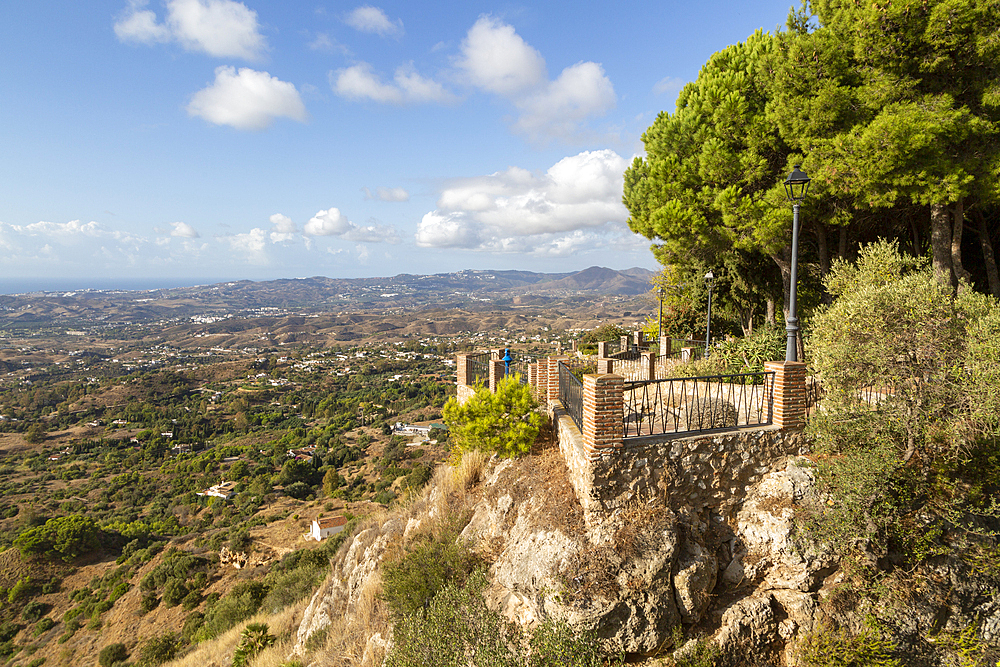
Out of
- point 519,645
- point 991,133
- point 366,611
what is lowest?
point 366,611

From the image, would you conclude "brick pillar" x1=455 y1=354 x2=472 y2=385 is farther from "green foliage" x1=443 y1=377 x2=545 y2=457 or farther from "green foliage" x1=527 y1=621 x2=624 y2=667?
"green foliage" x1=527 y1=621 x2=624 y2=667

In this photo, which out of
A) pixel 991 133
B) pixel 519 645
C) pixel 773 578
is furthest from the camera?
pixel 991 133

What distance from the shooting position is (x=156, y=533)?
35562 millimetres

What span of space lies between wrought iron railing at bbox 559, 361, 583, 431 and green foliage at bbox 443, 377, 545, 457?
0.71 m

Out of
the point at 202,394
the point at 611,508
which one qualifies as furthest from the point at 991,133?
the point at 202,394

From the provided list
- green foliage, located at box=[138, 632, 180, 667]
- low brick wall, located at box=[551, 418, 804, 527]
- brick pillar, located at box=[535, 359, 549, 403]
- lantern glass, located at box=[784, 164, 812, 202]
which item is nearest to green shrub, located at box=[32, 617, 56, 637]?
green foliage, located at box=[138, 632, 180, 667]

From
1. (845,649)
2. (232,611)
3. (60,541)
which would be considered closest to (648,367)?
(845,649)

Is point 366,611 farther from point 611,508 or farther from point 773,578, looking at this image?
point 773,578

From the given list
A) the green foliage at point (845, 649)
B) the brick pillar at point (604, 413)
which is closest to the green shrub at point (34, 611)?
the brick pillar at point (604, 413)

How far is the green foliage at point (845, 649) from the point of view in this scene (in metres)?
5.50

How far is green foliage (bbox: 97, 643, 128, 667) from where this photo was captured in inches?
753

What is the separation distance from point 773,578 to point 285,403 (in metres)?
82.0

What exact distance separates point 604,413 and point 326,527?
27339 millimetres

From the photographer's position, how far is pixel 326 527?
27.9 m
